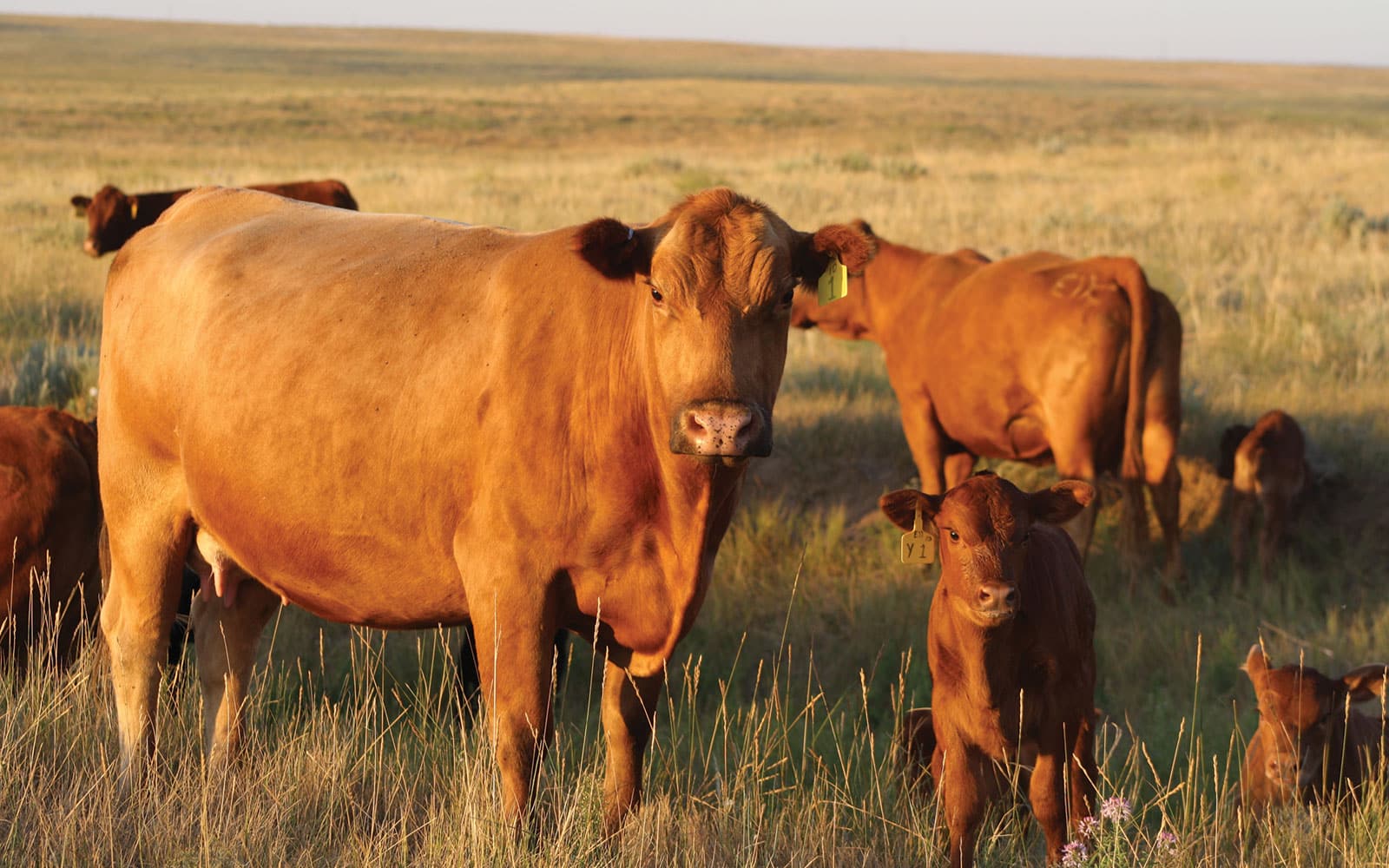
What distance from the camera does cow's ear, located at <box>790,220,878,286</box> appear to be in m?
4.36

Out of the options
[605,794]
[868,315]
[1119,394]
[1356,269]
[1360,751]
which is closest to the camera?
[605,794]

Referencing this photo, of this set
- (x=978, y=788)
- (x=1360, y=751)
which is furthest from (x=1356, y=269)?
(x=978, y=788)

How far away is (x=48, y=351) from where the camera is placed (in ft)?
36.3

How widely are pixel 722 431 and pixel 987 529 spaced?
1.36 metres

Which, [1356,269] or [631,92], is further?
[631,92]

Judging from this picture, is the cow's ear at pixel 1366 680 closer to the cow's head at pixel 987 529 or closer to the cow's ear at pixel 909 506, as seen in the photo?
the cow's head at pixel 987 529

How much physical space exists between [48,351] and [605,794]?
8.11 meters

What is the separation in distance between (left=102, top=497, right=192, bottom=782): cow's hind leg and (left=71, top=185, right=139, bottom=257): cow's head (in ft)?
37.2

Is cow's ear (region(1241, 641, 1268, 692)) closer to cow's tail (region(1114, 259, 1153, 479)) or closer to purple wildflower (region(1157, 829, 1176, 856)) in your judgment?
purple wildflower (region(1157, 829, 1176, 856))

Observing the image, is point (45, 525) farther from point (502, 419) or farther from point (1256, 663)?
point (1256, 663)

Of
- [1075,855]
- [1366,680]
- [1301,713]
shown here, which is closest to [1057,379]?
[1366,680]

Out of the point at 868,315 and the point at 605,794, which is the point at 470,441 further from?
the point at 868,315

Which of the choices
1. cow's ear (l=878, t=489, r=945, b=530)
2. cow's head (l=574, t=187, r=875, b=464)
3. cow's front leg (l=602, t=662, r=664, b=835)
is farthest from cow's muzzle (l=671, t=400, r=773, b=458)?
cow's ear (l=878, t=489, r=945, b=530)

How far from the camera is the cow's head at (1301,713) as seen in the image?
554 cm
